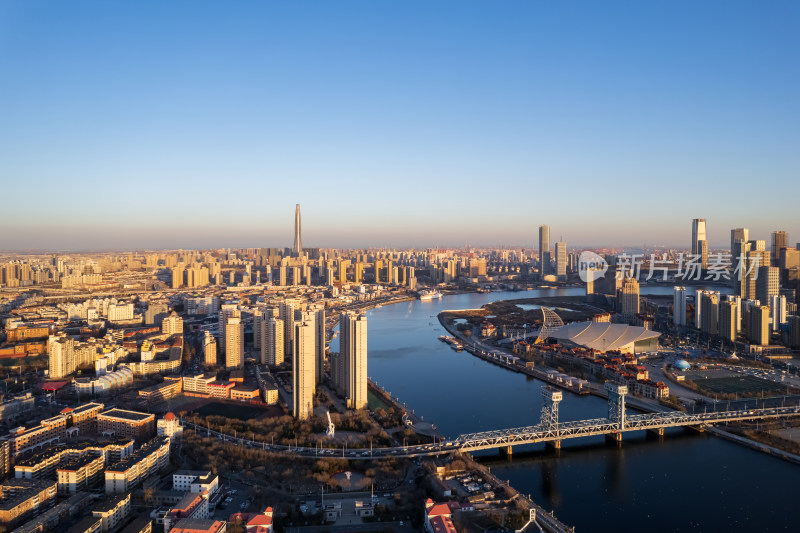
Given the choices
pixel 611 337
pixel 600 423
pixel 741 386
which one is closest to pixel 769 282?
pixel 611 337

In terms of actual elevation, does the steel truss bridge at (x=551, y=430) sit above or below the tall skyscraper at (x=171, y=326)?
below

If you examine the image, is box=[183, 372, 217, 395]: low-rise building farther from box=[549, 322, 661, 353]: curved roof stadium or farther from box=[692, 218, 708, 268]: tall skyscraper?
box=[692, 218, 708, 268]: tall skyscraper

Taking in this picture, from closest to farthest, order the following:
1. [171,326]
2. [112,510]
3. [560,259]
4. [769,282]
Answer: [112,510] → [171,326] → [769,282] → [560,259]

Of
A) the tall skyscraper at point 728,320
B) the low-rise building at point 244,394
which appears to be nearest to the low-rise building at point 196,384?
the low-rise building at point 244,394

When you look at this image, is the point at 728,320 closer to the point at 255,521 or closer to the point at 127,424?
the point at 255,521

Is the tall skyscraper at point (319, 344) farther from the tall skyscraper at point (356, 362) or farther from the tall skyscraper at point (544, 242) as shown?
the tall skyscraper at point (544, 242)

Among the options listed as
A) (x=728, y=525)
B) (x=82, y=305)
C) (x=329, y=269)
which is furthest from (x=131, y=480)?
(x=329, y=269)
